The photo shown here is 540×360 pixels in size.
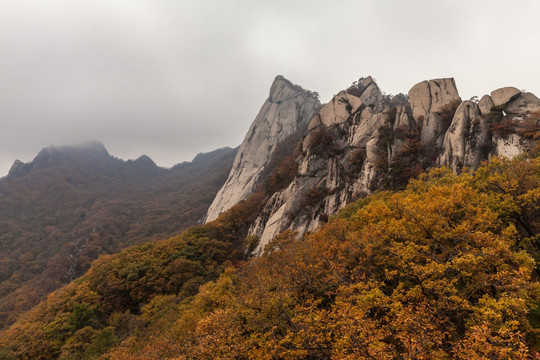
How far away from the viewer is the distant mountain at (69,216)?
7756 cm

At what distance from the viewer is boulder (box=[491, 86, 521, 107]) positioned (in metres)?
35.2

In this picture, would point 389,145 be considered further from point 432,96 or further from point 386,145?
point 432,96

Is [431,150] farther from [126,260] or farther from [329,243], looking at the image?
[126,260]

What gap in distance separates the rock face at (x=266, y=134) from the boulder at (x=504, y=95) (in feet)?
214

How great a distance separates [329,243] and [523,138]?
3152cm

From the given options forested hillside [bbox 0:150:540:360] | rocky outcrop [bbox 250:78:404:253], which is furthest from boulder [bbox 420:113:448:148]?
forested hillside [bbox 0:150:540:360]

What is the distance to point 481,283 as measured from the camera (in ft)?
41.2

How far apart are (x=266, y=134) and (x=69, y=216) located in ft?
392

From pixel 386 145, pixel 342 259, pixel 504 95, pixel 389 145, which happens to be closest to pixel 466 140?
pixel 504 95

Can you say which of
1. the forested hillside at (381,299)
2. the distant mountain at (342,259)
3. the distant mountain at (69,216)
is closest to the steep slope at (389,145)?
the distant mountain at (342,259)

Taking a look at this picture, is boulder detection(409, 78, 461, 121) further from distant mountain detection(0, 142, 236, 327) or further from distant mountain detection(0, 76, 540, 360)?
distant mountain detection(0, 142, 236, 327)

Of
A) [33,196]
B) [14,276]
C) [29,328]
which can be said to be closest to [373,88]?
[29,328]

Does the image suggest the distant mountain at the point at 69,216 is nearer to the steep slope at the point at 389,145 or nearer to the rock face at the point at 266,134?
the rock face at the point at 266,134

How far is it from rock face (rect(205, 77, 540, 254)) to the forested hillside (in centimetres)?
1228
